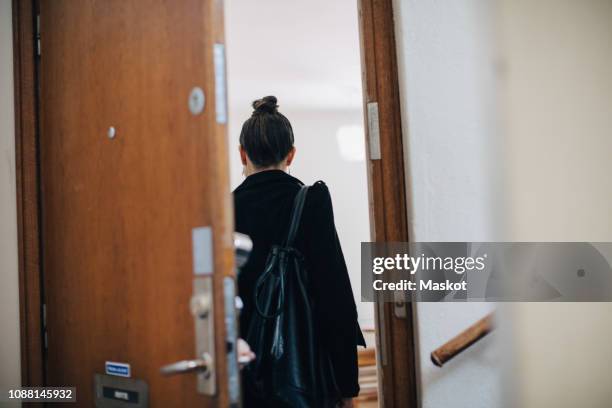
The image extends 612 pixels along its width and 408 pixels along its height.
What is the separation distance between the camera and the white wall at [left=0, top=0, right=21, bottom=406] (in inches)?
51.5

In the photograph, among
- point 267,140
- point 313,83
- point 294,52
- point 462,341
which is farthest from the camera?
point 313,83

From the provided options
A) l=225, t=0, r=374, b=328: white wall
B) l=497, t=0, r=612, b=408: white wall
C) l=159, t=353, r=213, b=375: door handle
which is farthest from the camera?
l=225, t=0, r=374, b=328: white wall

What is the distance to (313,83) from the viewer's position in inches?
183

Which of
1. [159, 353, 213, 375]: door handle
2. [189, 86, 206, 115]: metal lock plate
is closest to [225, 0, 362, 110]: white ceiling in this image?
[189, 86, 206, 115]: metal lock plate

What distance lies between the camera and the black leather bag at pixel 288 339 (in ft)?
4.28

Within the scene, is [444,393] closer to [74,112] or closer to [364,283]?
[364,283]

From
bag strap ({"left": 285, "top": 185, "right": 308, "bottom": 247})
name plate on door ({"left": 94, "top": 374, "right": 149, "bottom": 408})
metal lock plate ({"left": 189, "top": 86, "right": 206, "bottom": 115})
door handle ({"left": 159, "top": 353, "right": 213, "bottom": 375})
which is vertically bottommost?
name plate on door ({"left": 94, "top": 374, "right": 149, "bottom": 408})

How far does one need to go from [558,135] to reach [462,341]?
58cm

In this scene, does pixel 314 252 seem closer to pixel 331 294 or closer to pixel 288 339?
pixel 331 294

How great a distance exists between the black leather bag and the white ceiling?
6.62 ft

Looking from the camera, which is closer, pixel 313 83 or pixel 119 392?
pixel 119 392

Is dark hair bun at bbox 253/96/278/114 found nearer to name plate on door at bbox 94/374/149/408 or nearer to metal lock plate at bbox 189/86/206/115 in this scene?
metal lock plate at bbox 189/86/206/115

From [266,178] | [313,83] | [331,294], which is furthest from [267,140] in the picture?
[313,83]

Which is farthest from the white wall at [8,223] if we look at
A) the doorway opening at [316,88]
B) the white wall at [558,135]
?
the white wall at [558,135]
